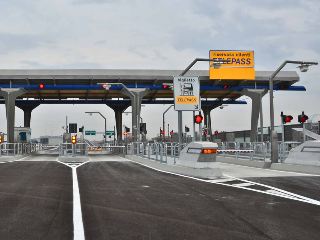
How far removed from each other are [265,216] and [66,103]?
48611 mm

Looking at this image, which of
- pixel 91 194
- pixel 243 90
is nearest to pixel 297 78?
pixel 243 90

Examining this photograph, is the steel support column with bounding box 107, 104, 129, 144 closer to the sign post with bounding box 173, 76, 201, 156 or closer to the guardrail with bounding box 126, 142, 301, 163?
the guardrail with bounding box 126, 142, 301, 163

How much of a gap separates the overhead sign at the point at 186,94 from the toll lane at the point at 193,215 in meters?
8.61

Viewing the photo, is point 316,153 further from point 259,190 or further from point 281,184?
point 259,190

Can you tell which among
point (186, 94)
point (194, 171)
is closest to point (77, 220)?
point (194, 171)

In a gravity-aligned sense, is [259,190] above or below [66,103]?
below

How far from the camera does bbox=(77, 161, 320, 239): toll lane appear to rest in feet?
18.3

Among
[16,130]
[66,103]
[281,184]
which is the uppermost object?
[66,103]

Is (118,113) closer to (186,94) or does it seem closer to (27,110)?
(27,110)

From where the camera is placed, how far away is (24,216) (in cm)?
682

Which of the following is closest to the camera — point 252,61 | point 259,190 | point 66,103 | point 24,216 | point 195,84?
point 24,216

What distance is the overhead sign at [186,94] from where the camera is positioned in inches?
735

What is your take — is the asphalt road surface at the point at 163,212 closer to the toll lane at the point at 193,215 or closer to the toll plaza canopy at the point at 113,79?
the toll lane at the point at 193,215

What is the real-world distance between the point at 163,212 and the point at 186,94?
12.1m
